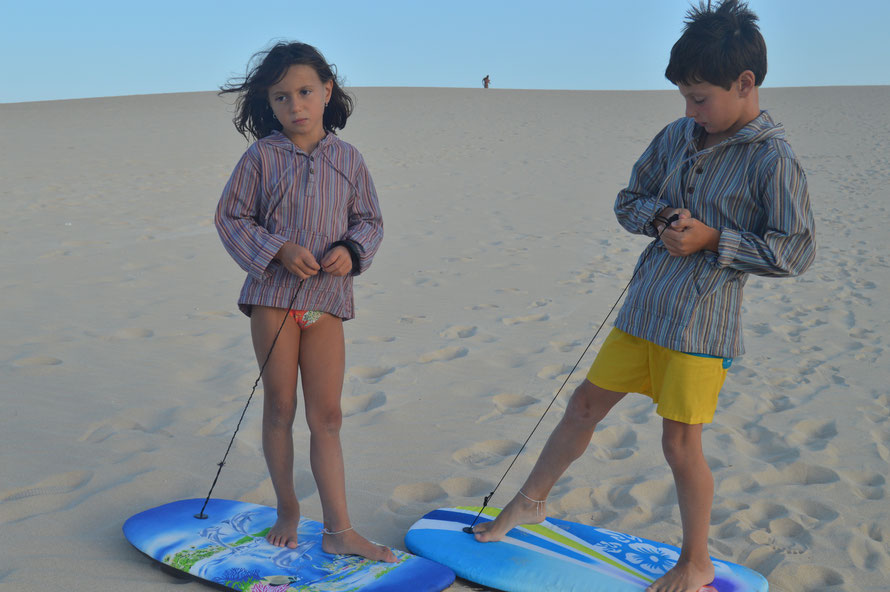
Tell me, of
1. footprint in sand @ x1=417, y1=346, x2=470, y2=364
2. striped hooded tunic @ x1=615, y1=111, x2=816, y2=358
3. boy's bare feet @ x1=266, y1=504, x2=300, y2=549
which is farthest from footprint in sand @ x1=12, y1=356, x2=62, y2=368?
striped hooded tunic @ x1=615, y1=111, x2=816, y2=358

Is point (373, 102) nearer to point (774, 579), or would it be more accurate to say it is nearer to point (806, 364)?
point (806, 364)

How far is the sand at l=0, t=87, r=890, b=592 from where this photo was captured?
2830mm

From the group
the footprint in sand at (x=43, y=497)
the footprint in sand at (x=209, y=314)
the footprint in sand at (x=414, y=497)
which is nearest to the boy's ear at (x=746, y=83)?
the footprint in sand at (x=414, y=497)

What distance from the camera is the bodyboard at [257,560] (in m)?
2.37

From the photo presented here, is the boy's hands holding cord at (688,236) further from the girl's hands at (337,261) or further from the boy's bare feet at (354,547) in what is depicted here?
the boy's bare feet at (354,547)

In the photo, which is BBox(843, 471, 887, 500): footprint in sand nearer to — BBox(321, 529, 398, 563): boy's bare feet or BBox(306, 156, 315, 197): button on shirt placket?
BBox(321, 529, 398, 563): boy's bare feet

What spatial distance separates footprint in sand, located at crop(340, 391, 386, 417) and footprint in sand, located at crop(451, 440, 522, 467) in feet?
2.21

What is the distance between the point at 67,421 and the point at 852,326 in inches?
196

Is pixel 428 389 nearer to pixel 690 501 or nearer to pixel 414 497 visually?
pixel 414 497

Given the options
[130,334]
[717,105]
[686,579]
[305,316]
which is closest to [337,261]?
[305,316]

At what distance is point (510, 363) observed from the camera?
4.62m

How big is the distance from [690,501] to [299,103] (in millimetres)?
1678

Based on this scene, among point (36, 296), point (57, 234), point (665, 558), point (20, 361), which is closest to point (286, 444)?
point (665, 558)

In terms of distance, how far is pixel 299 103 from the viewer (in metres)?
2.36
